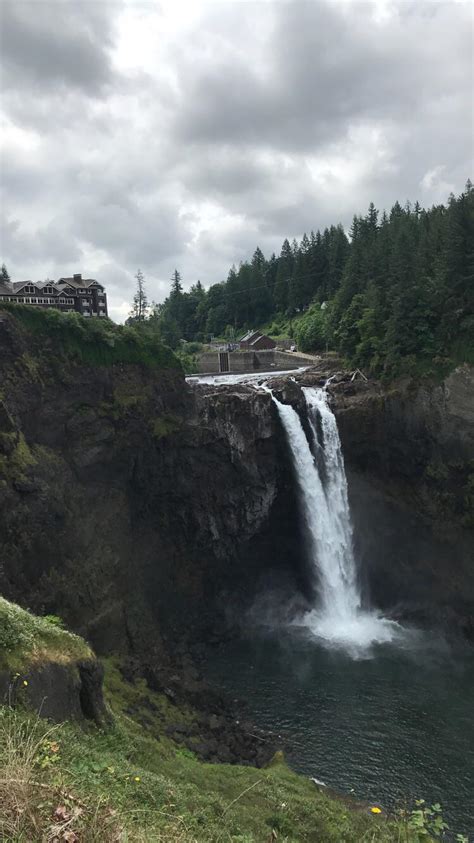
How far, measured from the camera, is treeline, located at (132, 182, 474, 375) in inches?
1558

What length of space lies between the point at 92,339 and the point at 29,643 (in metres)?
22.9

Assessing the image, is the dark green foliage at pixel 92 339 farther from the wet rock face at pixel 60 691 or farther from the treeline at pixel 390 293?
the wet rock face at pixel 60 691

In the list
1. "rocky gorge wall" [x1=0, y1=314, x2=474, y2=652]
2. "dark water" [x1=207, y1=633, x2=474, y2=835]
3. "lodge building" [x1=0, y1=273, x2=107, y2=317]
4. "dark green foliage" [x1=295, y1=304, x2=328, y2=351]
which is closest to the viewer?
"dark water" [x1=207, y1=633, x2=474, y2=835]

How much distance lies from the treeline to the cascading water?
745cm

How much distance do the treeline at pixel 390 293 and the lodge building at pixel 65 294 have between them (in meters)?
6.52

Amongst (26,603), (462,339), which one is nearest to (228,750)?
(26,603)

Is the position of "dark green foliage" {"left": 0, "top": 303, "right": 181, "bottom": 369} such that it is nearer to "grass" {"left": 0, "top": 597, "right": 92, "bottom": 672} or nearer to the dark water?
the dark water

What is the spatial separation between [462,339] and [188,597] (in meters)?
26.4

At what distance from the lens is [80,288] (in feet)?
175

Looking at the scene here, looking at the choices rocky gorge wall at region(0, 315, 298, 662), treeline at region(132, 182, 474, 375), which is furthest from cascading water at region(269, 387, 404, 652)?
treeline at region(132, 182, 474, 375)

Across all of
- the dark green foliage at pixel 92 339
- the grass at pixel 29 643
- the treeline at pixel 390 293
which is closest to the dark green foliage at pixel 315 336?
the treeline at pixel 390 293

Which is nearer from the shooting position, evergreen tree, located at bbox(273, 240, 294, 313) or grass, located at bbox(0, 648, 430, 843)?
grass, located at bbox(0, 648, 430, 843)

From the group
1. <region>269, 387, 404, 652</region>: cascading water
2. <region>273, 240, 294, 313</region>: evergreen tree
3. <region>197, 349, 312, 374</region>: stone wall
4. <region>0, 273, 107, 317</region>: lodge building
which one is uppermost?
<region>273, 240, 294, 313</region>: evergreen tree

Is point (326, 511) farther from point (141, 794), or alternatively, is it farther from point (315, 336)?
point (315, 336)
